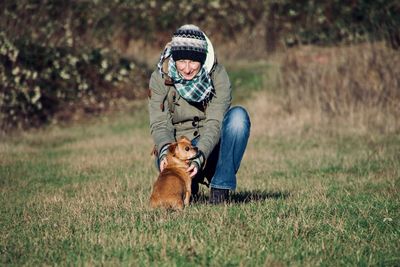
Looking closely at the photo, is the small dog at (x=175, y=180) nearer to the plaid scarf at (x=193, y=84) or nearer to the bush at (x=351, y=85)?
the plaid scarf at (x=193, y=84)

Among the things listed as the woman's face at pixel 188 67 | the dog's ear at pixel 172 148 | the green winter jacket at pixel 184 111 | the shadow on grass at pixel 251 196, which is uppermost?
the woman's face at pixel 188 67

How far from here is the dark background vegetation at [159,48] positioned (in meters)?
17.2

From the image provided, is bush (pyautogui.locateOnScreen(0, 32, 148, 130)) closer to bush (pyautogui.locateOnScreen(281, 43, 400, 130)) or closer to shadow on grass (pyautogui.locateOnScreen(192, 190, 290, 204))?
bush (pyautogui.locateOnScreen(281, 43, 400, 130))

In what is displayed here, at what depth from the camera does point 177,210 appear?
6871 millimetres

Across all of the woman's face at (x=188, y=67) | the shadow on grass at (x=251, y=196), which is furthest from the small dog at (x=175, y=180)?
the shadow on grass at (x=251, y=196)

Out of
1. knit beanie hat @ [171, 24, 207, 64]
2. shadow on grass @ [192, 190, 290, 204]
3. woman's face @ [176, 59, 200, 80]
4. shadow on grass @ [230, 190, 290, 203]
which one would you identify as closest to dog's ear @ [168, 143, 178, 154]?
woman's face @ [176, 59, 200, 80]

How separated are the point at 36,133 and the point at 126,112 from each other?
3.83 meters

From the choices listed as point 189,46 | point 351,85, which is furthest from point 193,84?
point 351,85

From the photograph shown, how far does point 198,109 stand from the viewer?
7.59m

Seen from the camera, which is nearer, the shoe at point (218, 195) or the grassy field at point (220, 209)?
the grassy field at point (220, 209)

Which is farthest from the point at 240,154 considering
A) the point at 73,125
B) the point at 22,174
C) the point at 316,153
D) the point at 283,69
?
the point at 73,125

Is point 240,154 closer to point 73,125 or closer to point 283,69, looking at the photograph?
point 283,69

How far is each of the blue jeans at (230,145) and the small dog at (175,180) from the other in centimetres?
44

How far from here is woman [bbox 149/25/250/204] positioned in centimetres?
723
